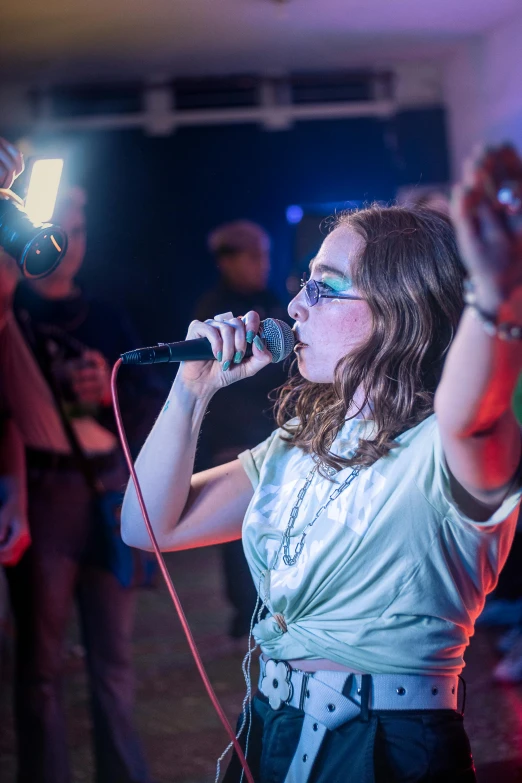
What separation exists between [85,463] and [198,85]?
3.07 metres

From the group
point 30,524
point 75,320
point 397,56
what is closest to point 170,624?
point 30,524

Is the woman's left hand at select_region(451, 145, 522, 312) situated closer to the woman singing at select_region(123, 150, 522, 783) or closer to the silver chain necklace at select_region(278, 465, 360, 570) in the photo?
the woman singing at select_region(123, 150, 522, 783)

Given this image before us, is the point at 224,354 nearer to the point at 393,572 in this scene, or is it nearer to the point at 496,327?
the point at 393,572

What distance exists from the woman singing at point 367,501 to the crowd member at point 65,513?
0.80 m

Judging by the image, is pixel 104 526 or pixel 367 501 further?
pixel 104 526

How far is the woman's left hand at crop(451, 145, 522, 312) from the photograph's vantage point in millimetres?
738

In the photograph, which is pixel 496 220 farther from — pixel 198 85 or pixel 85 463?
pixel 198 85

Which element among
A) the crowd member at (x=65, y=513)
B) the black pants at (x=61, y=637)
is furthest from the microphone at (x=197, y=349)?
the black pants at (x=61, y=637)

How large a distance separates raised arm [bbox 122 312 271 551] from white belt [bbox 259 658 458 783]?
35 cm

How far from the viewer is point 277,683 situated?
120 cm

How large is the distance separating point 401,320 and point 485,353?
46 cm

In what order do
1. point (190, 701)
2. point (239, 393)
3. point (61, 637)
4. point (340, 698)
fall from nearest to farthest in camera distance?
point (340, 698), point (239, 393), point (61, 637), point (190, 701)

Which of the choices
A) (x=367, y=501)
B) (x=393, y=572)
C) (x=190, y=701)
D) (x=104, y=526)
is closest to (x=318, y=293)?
(x=367, y=501)

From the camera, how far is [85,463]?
2367 mm
